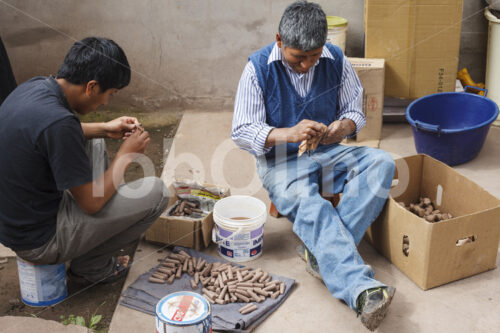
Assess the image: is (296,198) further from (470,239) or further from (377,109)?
(377,109)

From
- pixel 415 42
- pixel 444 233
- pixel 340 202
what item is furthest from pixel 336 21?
pixel 444 233

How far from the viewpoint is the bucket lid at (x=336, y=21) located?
4641mm

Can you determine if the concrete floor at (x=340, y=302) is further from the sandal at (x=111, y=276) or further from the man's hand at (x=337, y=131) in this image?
the man's hand at (x=337, y=131)

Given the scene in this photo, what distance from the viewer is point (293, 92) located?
3.17m

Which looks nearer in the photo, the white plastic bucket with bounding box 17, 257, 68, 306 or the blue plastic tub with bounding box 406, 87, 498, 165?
the white plastic bucket with bounding box 17, 257, 68, 306

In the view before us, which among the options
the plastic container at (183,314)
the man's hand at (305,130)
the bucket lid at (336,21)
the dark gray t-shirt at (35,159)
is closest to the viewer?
the plastic container at (183,314)

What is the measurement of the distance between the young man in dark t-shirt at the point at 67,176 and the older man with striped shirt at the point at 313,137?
2.22 feet

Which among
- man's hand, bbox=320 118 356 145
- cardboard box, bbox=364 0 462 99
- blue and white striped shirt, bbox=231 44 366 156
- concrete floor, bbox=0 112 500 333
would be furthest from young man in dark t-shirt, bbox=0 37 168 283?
cardboard box, bbox=364 0 462 99

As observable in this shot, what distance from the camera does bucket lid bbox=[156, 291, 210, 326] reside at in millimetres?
2223

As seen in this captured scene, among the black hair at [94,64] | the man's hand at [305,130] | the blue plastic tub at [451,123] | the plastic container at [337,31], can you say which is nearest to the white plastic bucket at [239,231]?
the man's hand at [305,130]

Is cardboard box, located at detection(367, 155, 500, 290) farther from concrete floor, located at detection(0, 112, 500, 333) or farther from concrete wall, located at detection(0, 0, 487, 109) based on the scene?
concrete wall, located at detection(0, 0, 487, 109)

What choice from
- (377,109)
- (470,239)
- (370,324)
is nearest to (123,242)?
(370,324)

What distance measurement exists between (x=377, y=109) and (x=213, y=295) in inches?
98.0

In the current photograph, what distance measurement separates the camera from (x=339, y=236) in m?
2.84
